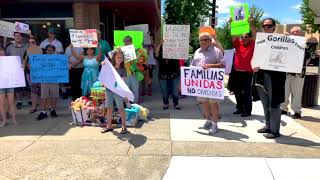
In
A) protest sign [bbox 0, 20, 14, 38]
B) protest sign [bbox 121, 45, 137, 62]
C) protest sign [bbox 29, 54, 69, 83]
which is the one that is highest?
protest sign [bbox 0, 20, 14, 38]

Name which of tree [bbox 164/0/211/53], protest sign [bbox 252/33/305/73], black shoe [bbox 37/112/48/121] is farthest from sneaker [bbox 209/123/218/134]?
tree [bbox 164/0/211/53]

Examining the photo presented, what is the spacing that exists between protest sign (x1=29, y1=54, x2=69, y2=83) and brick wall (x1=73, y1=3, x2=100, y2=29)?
2670 mm

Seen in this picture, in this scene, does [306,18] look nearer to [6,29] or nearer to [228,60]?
[228,60]

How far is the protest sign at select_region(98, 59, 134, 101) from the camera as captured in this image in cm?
676

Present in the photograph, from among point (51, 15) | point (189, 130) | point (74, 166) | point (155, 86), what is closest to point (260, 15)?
point (155, 86)

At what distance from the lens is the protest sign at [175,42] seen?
8750 millimetres

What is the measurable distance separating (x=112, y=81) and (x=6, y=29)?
318cm

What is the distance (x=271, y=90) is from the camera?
6.67 meters

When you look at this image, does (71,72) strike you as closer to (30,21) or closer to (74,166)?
(30,21)

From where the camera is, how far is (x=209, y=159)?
5.67 metres

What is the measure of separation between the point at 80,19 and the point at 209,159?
21.4ft

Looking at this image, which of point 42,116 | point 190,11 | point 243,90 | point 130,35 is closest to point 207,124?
point 243,90

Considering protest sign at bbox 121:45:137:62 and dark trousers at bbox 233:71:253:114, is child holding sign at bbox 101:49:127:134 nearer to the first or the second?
protest sign at bbox 121:45:137:62

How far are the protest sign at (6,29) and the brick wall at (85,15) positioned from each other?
2.49 meters
